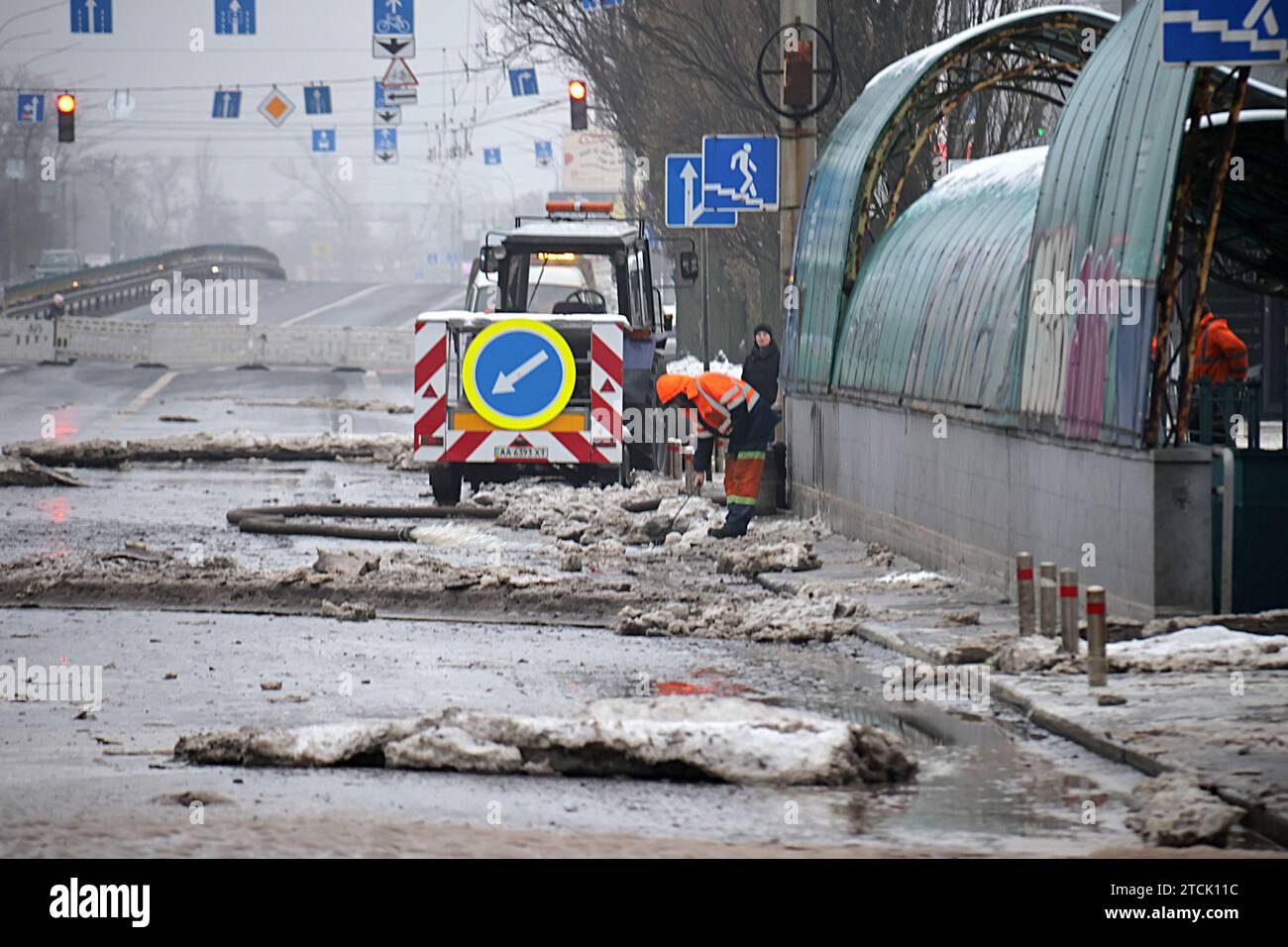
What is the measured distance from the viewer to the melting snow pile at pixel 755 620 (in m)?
13.4

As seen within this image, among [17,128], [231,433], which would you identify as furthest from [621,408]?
[17,128]

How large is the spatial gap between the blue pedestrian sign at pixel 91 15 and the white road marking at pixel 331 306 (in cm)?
3956

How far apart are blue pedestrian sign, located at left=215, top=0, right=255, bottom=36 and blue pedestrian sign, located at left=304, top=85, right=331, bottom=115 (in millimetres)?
12074

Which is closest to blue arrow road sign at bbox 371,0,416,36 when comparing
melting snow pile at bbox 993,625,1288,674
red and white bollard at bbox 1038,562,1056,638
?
red and white bollard at bbox 1038,562,1056,638

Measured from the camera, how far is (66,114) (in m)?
42.6

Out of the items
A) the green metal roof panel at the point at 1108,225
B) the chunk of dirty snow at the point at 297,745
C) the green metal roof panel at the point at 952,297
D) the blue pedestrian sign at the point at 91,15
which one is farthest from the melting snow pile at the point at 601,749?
the blue pedestrian sign at the point at 91,15

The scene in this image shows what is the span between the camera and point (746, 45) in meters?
35.5

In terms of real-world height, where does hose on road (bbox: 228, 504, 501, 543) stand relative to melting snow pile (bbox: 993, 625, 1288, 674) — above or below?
below

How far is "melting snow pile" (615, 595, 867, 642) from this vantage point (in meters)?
13.4

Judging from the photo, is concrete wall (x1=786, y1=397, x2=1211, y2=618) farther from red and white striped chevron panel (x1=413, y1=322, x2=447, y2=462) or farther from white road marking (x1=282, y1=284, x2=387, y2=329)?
white road marking (x1=282, y1=284, x2=387, y2=329)

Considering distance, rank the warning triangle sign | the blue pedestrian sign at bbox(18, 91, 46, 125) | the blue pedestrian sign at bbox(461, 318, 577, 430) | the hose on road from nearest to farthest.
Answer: the hose on road, the blue pedestrian sign at bbox(461, 318, 577, 430), the warning triangle sign, the blue pedestrian sign at bbox(18, 91, 46, 125)

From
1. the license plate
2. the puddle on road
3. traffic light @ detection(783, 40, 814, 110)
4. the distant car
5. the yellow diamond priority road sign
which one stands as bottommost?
the puddle on road
